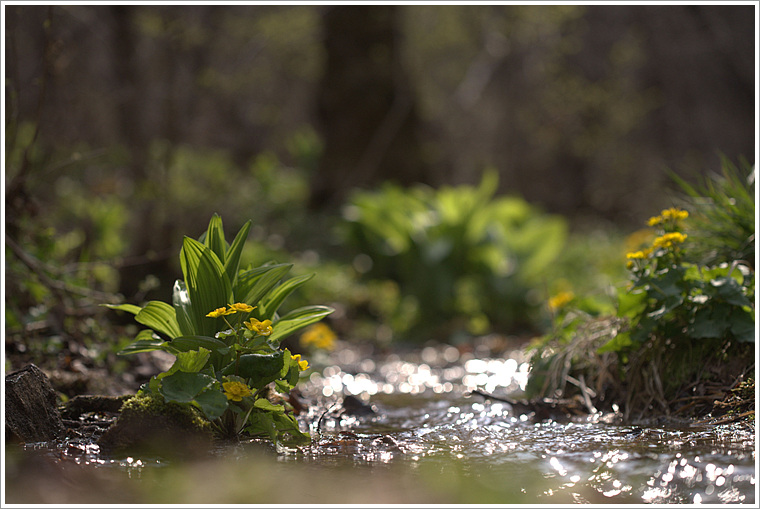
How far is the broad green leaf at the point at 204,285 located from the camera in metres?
1.96

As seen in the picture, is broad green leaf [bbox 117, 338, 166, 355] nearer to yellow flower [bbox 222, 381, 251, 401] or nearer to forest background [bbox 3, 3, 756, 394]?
yellow flower [bbox 222, 381, 251, 401]

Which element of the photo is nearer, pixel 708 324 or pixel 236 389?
pixel 236 389

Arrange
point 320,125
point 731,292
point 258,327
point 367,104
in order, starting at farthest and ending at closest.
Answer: point 320,125 < point 367,104 < point 731,292 < point 258,327

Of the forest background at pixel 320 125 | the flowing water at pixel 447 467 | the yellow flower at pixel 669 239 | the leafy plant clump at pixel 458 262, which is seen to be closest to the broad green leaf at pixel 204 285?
the flowing water at pixel 447 467

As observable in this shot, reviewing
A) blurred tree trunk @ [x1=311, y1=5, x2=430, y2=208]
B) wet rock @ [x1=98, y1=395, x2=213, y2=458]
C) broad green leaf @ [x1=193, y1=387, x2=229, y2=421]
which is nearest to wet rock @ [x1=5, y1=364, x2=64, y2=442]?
wet rock @ [x1=98, y1=395, x2=213, y2=458]

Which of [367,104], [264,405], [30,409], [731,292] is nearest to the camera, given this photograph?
[264,405]

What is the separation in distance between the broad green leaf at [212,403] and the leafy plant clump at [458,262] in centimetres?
368

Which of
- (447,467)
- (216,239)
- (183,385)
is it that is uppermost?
(216,239)

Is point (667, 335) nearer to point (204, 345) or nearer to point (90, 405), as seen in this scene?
point (204, 345)

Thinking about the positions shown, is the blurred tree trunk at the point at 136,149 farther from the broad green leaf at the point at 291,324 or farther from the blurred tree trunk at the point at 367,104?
the broad green leaf at the point at 291,324

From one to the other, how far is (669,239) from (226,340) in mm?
1513

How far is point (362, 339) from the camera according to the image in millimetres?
5484

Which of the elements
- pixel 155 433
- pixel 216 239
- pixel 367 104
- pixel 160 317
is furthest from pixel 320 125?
pixel 155 433

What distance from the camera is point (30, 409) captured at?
6.54 feet
